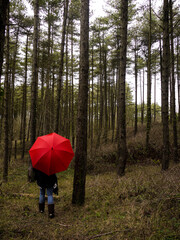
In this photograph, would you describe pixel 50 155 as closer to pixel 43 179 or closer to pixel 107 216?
pixel 43 179

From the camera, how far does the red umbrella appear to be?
390cm

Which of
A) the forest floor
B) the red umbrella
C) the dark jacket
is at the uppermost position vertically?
the red umbrella

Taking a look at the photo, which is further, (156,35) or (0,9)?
(156,35)

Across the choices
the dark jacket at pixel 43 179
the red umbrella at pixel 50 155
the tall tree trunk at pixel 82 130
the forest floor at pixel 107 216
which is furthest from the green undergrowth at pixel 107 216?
the red umbrella at pixel 50 155

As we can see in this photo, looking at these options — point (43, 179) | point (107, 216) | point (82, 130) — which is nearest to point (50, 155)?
point (43, 179)

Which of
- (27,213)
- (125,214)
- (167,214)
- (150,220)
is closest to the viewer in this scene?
(150,220)

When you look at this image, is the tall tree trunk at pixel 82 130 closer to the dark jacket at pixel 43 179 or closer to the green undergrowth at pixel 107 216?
the green undergrowth at pixel 107 216

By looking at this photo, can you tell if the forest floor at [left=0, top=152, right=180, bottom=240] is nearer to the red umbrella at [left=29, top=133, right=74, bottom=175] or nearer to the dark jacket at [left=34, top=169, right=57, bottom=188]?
the dark jacket at [left=34, top=169, right=57, bottom=188]

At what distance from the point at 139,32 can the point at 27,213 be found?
19239 mm

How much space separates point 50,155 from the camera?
389cm

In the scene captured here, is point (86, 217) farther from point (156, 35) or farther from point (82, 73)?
point (156, 35)

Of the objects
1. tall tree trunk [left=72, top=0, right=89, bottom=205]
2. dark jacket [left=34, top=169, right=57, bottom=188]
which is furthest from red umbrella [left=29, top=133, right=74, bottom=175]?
tall tree trunk [left=72, top=0, right=89, bottom=205]

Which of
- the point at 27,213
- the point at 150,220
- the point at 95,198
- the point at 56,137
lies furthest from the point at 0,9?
the point at 95,198

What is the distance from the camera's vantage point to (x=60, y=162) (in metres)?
4.01
